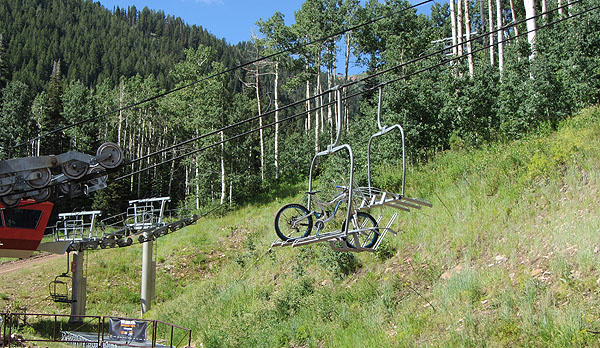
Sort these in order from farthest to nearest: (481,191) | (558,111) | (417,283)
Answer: (558,111) → (481,191) → (417,283)

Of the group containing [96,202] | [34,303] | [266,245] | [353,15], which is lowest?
[34,303]

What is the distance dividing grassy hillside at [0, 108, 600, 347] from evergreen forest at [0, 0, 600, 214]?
5.93 feet

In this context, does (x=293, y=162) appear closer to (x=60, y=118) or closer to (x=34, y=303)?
(x=34, y=303)

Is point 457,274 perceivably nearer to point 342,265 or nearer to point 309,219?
point 342,265

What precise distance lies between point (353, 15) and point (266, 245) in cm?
2580

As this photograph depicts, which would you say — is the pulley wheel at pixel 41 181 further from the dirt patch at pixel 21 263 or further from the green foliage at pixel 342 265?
the dirt patch at pixel 21 263

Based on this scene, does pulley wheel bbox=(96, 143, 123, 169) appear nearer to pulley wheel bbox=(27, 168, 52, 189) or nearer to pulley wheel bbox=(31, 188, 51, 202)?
pulley wheel bbox=(27, 168, 52, 189)

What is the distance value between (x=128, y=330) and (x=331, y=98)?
40.4 metres

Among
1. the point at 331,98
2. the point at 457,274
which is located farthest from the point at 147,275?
the point at 331,98

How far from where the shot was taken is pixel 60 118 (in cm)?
5994

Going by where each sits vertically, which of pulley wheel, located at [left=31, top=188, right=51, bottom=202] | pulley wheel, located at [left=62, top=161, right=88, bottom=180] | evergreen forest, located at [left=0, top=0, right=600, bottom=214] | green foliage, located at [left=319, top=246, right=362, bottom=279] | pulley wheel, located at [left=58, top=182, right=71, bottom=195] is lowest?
green foliage, located at [left=319, top=246, right=362, bottom=279]

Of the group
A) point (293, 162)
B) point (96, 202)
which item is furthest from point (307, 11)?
point (96, 202)

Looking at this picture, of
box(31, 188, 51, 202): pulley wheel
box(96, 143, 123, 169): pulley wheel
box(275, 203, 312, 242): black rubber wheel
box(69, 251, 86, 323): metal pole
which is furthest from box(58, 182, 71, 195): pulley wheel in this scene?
box(69, 251, 86, 323): metal pole

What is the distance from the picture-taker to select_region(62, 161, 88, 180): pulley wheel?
10758mm
